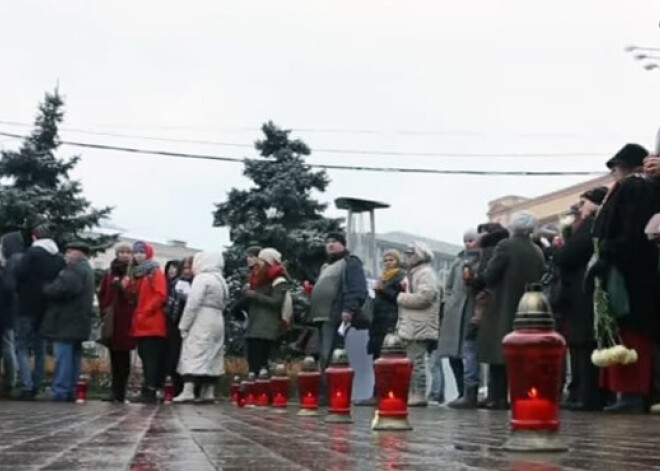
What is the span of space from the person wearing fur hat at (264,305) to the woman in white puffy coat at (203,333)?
36cm

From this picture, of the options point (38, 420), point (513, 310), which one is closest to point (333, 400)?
point (38, 420)

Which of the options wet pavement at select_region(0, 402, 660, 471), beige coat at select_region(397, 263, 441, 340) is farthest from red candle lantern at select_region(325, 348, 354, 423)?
beige coat at select_region(397, 263, 441, 340)

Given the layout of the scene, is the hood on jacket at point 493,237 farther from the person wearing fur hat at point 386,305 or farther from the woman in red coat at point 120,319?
the woman in red coat at point 120,319

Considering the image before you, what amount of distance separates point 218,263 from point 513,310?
14.9 ft

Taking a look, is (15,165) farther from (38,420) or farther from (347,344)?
(38,420)

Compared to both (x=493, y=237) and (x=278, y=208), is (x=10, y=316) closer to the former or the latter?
(x=493, y=237)

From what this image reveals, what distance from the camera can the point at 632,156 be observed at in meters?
8.78

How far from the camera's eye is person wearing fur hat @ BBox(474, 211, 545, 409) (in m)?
10.2

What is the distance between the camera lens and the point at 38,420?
25.4ft

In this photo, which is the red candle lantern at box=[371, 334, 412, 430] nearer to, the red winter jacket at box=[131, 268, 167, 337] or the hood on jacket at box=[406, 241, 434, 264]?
the hood on jacket at box=[406, 241, 434, 264]

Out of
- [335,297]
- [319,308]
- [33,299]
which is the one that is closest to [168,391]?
[33,299]

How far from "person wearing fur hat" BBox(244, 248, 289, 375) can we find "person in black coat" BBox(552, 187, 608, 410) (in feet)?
15.2

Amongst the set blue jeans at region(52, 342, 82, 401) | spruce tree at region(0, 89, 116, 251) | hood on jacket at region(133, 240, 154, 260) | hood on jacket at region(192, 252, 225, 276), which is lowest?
blue jeans at region(52, 342, 82, 401)

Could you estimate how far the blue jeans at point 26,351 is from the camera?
46.3 ft
